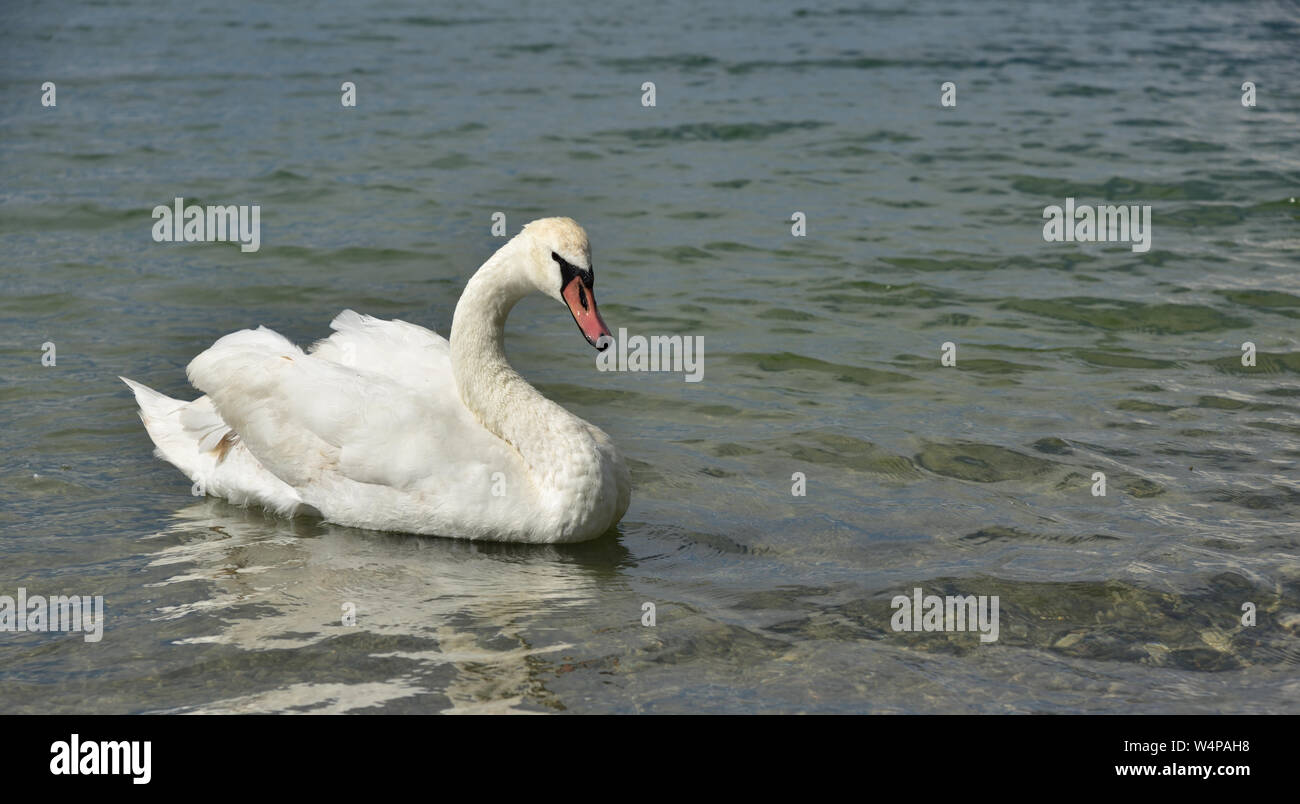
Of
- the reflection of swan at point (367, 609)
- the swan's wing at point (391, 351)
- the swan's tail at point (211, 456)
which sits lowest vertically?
the reflection of swan at point (367, 609)

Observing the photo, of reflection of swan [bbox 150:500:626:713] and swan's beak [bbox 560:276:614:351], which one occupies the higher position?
swan's beak [bbox 560:276:614:351]

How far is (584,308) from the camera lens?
7.21m

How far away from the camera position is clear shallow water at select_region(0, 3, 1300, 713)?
241 inches

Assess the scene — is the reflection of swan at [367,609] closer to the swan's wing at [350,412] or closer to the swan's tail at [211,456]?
the swan's tail at [211,456]

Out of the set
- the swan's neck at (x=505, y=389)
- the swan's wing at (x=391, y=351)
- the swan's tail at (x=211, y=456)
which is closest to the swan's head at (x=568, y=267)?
the swan's neck at (x=505, y=389)

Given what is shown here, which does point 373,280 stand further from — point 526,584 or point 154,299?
point 526,584

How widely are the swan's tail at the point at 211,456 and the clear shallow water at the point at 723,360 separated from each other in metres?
0.15

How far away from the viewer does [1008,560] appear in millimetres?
7074

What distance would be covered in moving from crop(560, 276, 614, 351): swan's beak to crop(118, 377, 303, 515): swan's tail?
5.72ft

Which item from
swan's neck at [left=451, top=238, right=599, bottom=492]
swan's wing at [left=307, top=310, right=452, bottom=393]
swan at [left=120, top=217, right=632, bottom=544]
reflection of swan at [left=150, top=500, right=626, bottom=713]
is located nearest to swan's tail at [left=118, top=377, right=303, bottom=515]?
swan at [left=120, top=217, right=632, bottom=544]

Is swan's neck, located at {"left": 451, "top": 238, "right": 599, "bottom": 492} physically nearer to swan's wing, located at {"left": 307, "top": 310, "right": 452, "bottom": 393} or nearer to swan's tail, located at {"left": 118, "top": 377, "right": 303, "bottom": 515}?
swan's wing, located at {"left": 307, "top": 310, "right": 452, "bottom": 393}

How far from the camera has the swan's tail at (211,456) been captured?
7695mm

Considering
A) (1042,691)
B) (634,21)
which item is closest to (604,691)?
(1042,691)

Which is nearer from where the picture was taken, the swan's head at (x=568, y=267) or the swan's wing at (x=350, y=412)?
the swan's head at (x=568, y=267)
